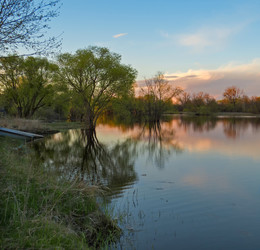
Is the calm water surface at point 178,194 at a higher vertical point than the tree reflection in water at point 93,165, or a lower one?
lower

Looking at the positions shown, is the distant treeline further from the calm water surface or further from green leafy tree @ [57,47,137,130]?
the calm water surface

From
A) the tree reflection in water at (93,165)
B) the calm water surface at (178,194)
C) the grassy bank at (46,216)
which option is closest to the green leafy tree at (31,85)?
the tree reflection in water at (93,165)

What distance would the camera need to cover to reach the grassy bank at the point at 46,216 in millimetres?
4105

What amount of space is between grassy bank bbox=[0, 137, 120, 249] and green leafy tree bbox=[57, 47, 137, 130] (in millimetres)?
26721

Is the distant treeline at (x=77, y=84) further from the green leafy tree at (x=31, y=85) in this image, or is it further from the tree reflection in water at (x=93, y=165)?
the tree reflection in water at (x=93, y=165)

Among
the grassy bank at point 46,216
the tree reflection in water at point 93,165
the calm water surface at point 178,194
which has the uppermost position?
the grassy bank at point 46,216

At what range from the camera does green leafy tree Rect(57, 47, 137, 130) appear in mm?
32094

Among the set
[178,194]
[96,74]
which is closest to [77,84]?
[96,74]

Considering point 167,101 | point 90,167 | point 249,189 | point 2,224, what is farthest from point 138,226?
point 167,101

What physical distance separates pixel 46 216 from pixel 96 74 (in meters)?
29.0

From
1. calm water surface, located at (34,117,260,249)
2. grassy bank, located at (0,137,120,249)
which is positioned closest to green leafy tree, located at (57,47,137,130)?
calm water surface, located at (34,117,260,249)

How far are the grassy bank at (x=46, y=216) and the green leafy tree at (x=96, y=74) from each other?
87.7 feet

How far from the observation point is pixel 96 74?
3244 cm

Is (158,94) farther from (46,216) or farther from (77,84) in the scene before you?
(46,216)
